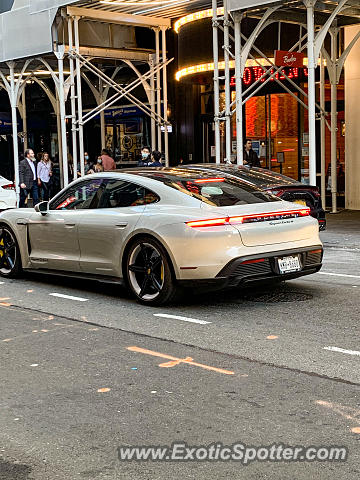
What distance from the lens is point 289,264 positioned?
8.55 metres

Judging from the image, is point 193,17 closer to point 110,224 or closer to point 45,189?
point 45,189

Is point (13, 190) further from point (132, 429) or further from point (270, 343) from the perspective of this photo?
point (132, 429)

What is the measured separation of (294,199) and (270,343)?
220 inches

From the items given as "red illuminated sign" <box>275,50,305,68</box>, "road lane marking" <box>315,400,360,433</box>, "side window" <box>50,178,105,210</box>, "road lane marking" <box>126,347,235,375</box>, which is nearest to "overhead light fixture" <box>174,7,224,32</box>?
"red illuminated sign" <box>275,50,305,68</box>

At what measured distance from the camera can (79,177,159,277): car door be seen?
29.1ft

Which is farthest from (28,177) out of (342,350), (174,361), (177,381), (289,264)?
(177,381)

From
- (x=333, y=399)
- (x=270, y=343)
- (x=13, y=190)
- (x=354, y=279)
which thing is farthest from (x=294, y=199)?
(x=13, y=190)

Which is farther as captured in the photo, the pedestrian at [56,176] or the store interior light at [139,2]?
the pedestrian at [56,176]

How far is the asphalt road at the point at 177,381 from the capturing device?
4.46 meters

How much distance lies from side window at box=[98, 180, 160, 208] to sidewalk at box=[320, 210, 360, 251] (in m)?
5.32

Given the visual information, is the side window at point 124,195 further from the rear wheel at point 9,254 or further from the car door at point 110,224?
the rear wheel at point 9,254

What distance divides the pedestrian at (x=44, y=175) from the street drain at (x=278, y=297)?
46.5 ft

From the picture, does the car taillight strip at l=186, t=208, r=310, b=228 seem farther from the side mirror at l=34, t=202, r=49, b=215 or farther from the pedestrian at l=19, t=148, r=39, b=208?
the pedestrian at l=19, t=148, r=39, b=208

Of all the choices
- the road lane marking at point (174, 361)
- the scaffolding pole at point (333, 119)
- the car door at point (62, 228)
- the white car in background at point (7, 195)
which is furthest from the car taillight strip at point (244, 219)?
the white car in background at point (7, 195)
